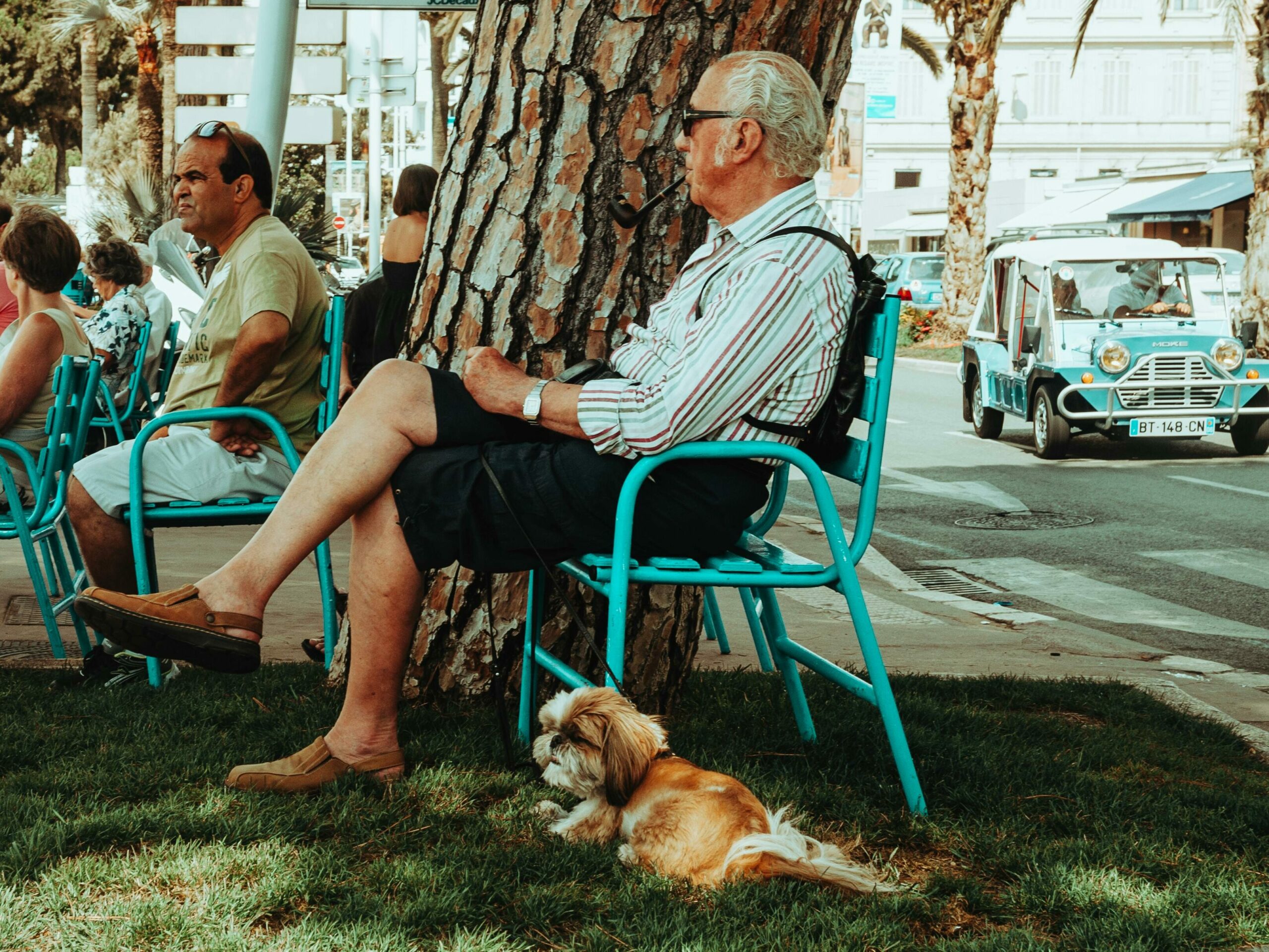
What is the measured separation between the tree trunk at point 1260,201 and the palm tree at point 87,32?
24.5 m

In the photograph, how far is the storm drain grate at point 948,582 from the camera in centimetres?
777

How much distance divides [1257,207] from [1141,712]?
16.4m

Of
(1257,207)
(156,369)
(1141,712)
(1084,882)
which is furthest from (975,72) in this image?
(1084,882)

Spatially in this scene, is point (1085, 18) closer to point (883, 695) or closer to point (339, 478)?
point (883, 695)

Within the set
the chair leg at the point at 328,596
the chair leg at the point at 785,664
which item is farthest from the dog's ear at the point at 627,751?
the chair leg at the point at 328,596

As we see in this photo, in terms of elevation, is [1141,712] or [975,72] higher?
[975,72]

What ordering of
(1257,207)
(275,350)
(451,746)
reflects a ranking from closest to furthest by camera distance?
(451,746), (275,350), (1257,207)

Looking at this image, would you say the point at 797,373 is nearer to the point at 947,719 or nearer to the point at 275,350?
the point at 947,719

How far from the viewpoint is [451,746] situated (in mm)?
3637

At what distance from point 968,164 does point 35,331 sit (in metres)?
22.8

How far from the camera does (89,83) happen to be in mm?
37875

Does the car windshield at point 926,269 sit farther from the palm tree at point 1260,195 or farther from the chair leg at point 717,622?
the chair leg at point 717,622

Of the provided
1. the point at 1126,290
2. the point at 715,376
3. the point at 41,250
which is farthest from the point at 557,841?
the point at 1126,290

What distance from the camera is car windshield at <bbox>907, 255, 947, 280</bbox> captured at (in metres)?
35.9
